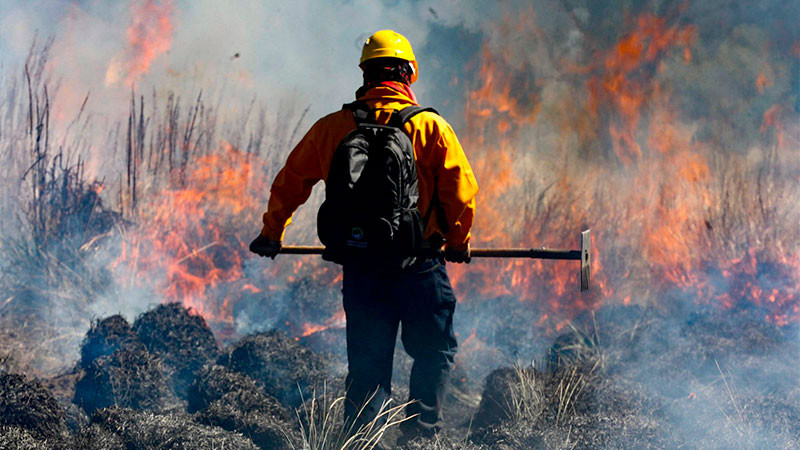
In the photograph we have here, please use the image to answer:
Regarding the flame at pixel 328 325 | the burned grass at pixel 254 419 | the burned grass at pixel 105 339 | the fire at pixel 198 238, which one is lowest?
the burned grass at pixel 254 419

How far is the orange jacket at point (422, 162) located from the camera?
12.2 feet

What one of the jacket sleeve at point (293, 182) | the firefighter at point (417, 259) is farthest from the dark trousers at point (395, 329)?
the jacket sleeve at point (293, 182)

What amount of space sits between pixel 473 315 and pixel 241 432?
10.9 ft

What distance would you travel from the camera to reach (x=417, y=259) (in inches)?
153

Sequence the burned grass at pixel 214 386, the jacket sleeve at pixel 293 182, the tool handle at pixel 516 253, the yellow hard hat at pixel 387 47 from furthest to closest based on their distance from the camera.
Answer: the burned grass at pixel 214 386 → the tool handle at pixel 516 253 → the jacket sleeve at pixel 293 182 → the yellow hard hat at pixel 387 47

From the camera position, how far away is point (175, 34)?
25.5ft

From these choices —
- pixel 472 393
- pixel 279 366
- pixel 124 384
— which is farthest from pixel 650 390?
pixel 124 384

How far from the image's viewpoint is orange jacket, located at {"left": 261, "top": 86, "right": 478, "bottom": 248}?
373 cm

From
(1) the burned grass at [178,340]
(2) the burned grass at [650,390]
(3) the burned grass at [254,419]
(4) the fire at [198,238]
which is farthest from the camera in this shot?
(4) the fire at [198,238]

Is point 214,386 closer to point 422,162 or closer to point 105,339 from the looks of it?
point 105,339

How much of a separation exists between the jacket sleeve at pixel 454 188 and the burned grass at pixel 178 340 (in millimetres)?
2956

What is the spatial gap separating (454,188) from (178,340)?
3.20 metres

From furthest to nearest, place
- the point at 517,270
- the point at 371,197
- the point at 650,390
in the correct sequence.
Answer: the point at 517,270 → the point at 650,390 → the point at 371,197

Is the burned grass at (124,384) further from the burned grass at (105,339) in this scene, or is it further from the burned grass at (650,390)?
the burned grass at (650,390)
